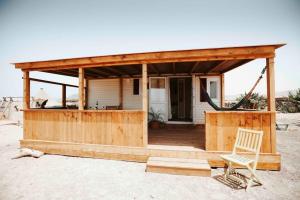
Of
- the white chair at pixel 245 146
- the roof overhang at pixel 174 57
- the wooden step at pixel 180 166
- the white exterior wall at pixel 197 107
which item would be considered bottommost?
the wooden step at pixel 180 166

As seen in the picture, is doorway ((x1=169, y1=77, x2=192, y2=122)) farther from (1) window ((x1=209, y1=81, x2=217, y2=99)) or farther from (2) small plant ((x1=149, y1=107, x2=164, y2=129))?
(1) window ((x1=209, y1=81, x2=217, y2=99))

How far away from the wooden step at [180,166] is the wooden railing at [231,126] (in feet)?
1.68

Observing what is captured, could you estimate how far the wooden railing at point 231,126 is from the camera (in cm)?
363

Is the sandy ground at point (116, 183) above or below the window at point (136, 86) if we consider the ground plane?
below

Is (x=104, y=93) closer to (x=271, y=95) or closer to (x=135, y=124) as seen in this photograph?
(x=135, y=124)

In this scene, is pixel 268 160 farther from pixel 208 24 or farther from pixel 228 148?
pixel 208 24

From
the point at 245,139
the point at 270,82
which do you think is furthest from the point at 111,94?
the point at 270,82

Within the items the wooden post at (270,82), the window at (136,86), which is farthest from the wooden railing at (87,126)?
the window at (136,86)

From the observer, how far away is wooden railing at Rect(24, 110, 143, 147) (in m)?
4.27

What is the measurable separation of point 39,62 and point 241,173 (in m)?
6.46

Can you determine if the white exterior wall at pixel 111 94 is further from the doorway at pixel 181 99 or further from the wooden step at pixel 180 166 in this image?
the wooden step at pixel 180 166

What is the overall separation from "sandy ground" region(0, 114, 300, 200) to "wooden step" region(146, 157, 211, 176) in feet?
0.40

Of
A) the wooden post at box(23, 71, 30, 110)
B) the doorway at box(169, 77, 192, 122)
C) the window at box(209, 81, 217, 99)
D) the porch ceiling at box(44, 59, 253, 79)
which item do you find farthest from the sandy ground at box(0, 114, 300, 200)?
the doorway at box(169, 77, 192, 122)

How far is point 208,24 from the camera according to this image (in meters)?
9.24
